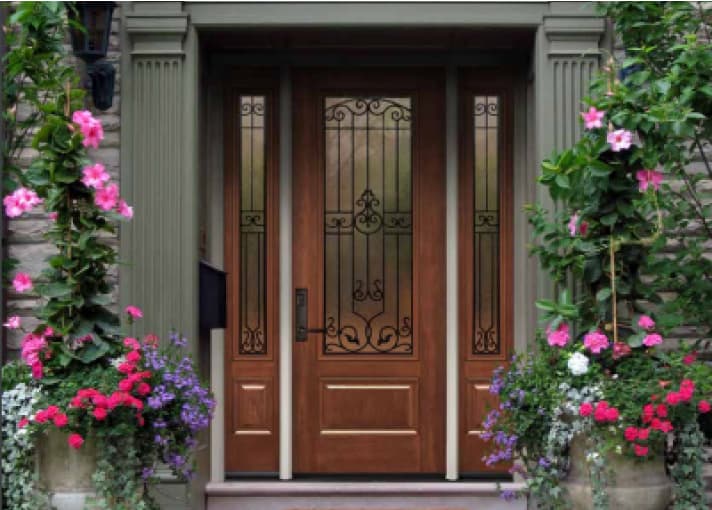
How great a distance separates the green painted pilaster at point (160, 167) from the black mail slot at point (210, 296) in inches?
3.7

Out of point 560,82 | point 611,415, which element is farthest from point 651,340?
point 560,82

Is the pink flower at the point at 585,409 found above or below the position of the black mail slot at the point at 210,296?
below

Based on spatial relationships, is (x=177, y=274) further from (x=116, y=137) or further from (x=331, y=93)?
(x=331, y=93)

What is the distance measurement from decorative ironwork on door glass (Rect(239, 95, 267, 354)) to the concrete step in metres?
0.82

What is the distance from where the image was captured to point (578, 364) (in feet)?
15.5

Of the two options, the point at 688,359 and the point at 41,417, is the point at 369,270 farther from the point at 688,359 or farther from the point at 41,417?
the point at 41,417

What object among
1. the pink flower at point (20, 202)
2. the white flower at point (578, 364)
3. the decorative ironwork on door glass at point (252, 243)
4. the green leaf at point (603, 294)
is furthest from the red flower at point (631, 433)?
the pink flower at point (20, 202)

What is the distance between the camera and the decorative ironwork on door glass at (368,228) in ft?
20.6

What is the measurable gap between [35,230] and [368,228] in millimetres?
1843

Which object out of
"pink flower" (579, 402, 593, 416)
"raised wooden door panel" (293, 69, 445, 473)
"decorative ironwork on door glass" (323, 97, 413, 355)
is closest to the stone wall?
"raised wooden door panel" (293, 69, 445, 473)

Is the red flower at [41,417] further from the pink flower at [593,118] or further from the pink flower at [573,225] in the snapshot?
the pink flower at [593,118]

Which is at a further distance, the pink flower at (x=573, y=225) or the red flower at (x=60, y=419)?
the pink flower at (x=573, y=225)

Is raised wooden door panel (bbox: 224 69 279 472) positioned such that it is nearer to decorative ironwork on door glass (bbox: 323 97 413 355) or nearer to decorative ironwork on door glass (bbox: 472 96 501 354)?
decorative ironwork on door glass (bbox: 323 97 413 355)

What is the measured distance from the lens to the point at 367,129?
20.6ft
